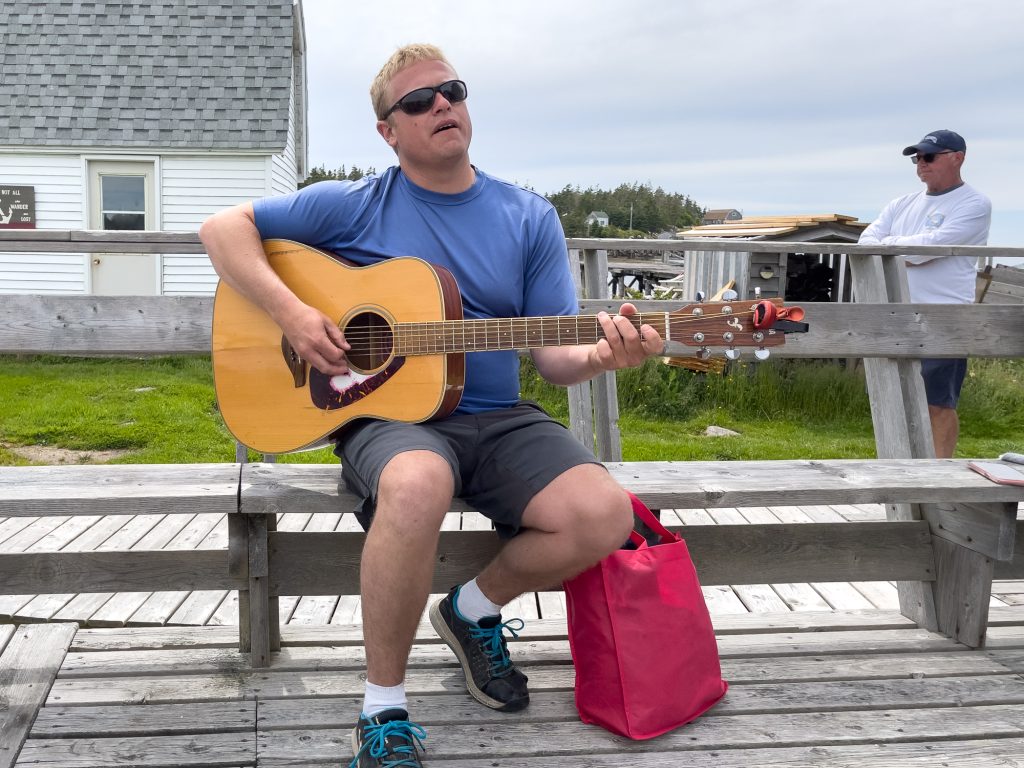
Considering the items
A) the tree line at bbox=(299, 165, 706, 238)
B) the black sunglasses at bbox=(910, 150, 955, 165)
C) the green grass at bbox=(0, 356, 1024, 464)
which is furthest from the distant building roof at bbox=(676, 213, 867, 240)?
the tree line at bbox=(299, 165, 706, 238)

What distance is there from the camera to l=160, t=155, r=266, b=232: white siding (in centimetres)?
1112

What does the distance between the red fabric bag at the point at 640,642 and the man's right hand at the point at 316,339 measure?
754mm

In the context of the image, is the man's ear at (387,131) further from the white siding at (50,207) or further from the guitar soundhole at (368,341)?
the white siding at (50,207)

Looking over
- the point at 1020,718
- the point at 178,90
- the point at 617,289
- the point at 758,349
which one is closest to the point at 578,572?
the point at 758,349

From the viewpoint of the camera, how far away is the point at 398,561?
1.99m

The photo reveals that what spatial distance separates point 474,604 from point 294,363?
2.39ft

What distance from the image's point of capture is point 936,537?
282 cm

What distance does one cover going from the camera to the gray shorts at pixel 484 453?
217 centimetres

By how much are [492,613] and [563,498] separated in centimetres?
39

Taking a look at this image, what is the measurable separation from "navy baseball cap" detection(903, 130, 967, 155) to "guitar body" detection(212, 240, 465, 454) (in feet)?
10.6

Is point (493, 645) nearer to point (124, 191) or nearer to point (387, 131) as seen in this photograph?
point (387, 131)

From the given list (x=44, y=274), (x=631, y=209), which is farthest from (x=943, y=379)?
(x=631, y=209)

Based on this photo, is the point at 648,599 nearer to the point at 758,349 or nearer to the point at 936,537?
the point at 758,349

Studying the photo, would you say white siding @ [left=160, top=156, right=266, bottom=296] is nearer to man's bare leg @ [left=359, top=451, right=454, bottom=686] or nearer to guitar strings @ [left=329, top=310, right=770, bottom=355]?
guitar strings @ [left=329, top=310, right=770, bottom=355]
